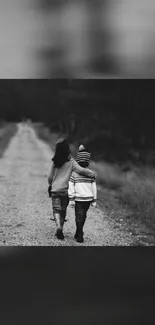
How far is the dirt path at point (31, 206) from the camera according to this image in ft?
16.9

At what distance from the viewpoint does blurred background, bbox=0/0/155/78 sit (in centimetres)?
520

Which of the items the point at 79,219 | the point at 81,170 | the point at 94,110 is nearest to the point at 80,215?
the point at 79,219

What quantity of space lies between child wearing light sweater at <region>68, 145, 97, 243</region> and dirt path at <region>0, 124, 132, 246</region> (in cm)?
12

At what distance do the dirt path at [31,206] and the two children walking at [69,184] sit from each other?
17cm

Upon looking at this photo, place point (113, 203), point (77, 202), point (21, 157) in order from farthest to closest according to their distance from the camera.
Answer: point (113, 203) < point (21, 157) < point (77, 202)

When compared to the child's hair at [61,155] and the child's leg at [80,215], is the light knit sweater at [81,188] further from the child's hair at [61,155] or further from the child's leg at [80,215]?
the child's hair at [61,155]

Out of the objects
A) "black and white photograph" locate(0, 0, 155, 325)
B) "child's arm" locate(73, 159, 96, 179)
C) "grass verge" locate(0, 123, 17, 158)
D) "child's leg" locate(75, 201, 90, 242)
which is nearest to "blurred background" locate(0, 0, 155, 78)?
"black and white photograph" locate(0, 0, 155, 325)

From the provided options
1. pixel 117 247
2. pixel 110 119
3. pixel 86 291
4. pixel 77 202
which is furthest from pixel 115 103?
pixel 86 291

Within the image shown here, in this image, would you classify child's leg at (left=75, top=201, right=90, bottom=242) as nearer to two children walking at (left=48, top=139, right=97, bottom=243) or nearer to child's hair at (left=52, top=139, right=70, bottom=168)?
two children walking at (left=48, top=139, right=97, bottom=243)

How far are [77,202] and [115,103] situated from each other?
1326 millimetres

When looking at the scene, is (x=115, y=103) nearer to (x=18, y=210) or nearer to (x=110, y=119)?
(x=110, y=119)

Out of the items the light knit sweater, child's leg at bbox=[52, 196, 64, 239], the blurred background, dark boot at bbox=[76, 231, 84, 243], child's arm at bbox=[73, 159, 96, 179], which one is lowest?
dark boot at bbox=[76, 231, 84, 243]

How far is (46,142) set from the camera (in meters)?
5.40

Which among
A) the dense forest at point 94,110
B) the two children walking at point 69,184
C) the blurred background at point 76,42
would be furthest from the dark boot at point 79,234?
the blurred background at point 76,42
